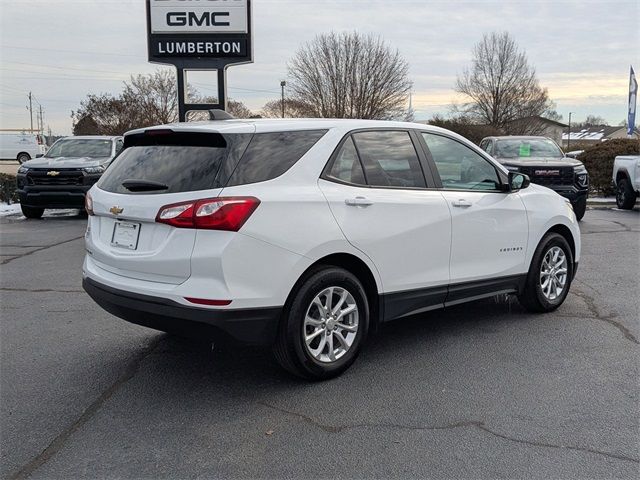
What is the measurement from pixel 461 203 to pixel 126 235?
2.61 metres

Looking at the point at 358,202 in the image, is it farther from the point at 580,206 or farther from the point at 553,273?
the point at 580,206

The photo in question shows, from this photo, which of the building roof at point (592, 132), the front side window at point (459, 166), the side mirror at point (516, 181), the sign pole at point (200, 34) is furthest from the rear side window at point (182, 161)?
the building roof at point (592, 132)

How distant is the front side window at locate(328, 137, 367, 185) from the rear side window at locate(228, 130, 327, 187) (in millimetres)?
213

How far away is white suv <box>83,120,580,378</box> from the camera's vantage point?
141 inches

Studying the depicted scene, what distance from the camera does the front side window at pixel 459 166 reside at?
16.3 ft

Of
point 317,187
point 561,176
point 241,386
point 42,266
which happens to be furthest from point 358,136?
point 561,176

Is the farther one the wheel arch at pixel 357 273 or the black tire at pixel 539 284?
the black tire at pixel 539 284

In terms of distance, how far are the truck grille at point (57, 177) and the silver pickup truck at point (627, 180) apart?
41.6 ft

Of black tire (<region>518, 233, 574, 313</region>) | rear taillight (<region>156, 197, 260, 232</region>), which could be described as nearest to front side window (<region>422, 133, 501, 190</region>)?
black tire (<region>518, 233, 574, 313</region>)

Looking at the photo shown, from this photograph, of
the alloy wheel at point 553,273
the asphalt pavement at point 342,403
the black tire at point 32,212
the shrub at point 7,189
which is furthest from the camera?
the shrub at point 7,189

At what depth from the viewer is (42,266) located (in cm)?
827

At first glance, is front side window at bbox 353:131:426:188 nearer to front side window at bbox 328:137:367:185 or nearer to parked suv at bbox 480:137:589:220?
front side window at bbox 328:137:367:185

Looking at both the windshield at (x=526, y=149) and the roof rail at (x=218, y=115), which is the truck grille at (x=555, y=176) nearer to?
the windshield at (x=526, y=149)

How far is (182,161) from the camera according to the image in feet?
12.6
